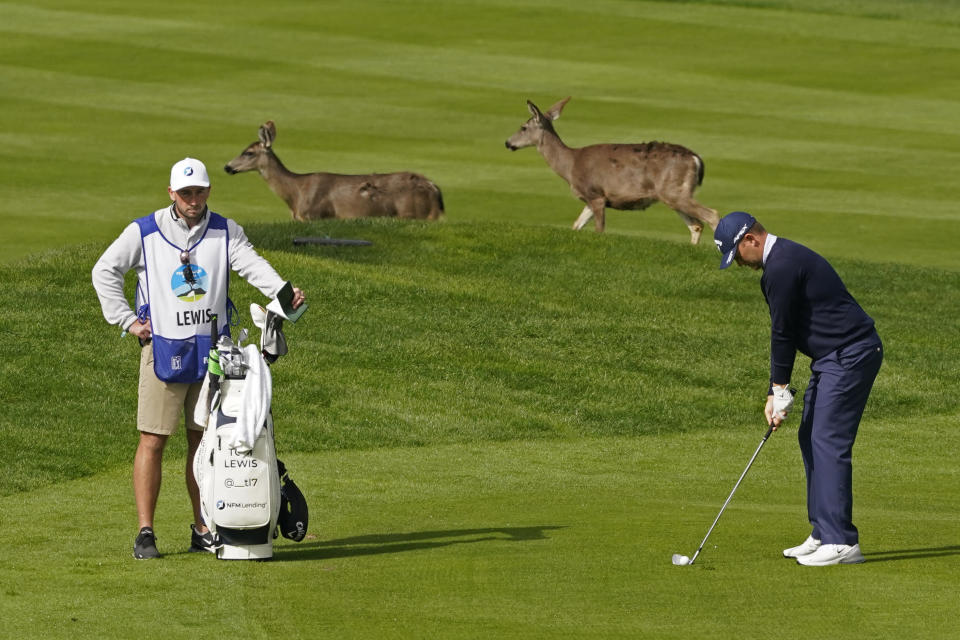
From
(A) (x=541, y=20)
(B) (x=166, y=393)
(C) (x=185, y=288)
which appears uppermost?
(A) (x=541, y=20)

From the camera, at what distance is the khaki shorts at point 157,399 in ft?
29.1

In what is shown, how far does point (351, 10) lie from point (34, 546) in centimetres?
4054

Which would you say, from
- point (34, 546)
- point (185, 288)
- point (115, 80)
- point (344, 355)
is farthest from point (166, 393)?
point (115, 80)

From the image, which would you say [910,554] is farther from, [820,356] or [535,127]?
[535,127]

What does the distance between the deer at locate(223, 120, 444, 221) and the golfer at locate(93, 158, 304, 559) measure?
51.8 ft

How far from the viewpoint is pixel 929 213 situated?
28.2 m

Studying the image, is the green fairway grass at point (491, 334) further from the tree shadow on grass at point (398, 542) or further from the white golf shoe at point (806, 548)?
the white golf shoe at point (806, 548)

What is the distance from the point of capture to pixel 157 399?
888 cm

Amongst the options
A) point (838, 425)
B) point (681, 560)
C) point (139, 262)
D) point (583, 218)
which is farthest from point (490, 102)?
point (681, 560)

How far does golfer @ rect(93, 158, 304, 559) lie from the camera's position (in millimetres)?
8711

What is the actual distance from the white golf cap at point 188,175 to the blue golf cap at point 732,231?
2.78 meters

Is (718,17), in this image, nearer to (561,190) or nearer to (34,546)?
(561,190)

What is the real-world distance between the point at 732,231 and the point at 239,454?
2889 mm

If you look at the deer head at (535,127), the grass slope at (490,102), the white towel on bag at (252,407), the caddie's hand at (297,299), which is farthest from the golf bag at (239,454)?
the deer head at (535,127)
